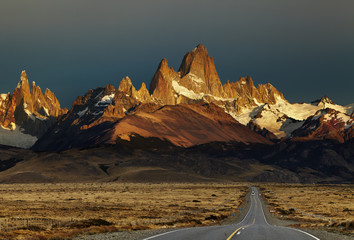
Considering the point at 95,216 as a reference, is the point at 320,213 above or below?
below

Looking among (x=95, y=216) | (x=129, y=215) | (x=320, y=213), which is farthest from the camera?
(x=320, y=213)

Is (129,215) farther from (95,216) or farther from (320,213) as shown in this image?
(320,213)

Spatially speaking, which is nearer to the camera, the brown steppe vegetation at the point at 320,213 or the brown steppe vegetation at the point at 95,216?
the brown steppe vegetation at the point at 95,216

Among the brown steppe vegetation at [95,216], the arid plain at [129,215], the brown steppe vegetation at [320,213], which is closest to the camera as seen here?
the brown steppe vegetation at [95,216]

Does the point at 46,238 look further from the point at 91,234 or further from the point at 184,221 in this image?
the point at 184,221

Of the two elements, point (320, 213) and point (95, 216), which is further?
point (320, 213)

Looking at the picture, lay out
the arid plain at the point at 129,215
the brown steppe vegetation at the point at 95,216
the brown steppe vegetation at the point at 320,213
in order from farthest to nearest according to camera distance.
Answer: the brown steppe vegetation at the point at 320,213
the arid plain at the point at 129,215
the brown steppe vegetation at the point at 95,216

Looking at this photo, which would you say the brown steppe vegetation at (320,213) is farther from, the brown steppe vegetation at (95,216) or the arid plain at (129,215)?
the brown steppe vegetation at (95,216)

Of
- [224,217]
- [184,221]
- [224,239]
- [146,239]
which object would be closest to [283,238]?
[224,239]

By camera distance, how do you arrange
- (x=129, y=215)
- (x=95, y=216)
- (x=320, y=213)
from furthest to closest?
(x=320, y=213)
(x=129, y=215)
(x=95, y=216)

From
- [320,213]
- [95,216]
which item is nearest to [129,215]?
[95,216]

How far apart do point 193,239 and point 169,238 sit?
1.60 metres

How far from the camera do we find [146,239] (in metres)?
27.9

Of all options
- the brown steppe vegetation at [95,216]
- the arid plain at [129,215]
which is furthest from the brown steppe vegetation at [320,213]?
the brown steppe vegetation at [95,216]
